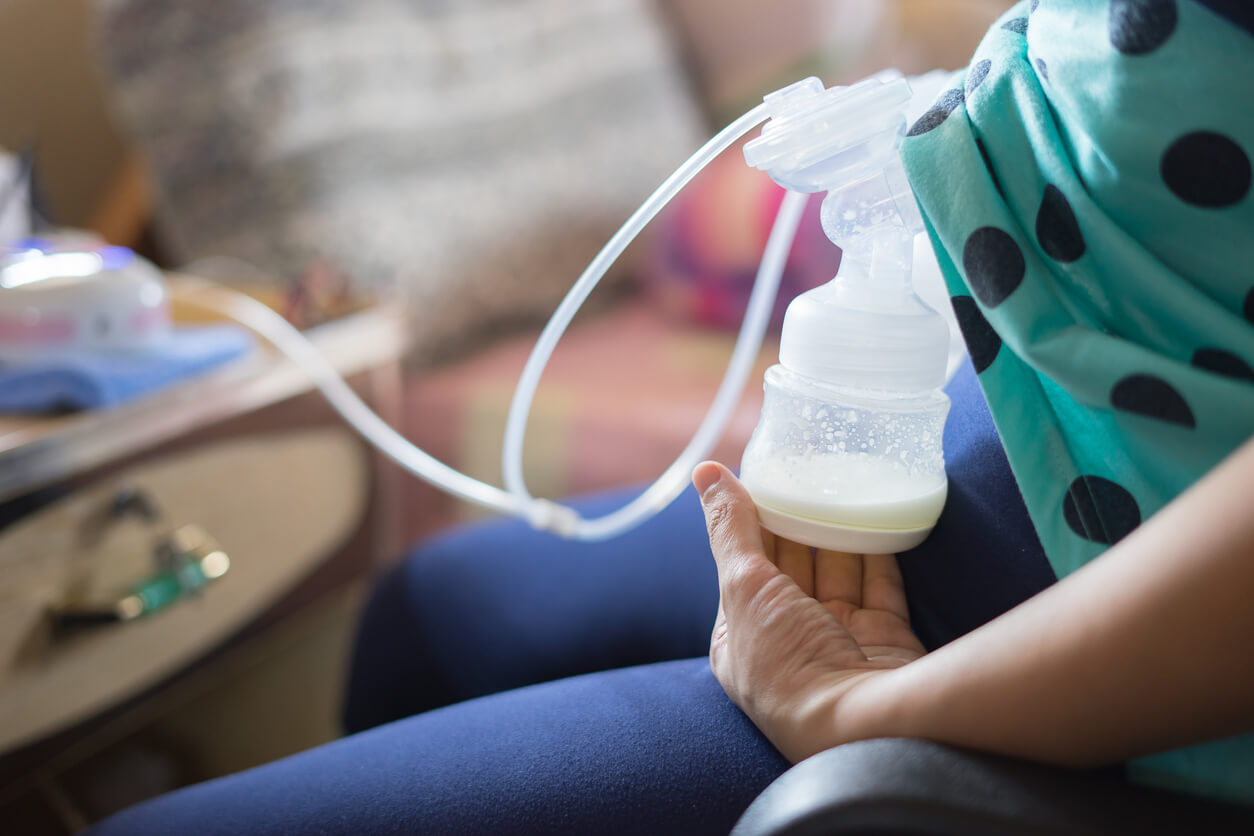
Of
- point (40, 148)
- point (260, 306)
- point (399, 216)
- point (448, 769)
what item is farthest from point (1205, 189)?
point (40, 148)

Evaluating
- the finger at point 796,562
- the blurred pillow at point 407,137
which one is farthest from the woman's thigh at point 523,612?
the blurred pillow at point 407,137

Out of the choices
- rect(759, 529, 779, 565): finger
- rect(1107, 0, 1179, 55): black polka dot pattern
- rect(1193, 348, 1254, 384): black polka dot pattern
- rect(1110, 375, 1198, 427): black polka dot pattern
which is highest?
rect(1107, 0, 1179, 55): black polka dot pattern

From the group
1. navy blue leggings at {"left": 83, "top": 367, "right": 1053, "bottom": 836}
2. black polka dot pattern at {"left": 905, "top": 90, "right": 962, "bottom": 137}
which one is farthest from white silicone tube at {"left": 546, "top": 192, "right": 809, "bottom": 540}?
black polka dot pattern at {"left": 905, "top": 90, "right": 962, "bottom": 137}

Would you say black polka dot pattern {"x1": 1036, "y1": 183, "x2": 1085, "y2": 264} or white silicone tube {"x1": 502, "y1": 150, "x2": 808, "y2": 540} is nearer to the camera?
black polka dot pattern {"x1": 1036, "y1": 183, "x2": 1085, "y2": 264}

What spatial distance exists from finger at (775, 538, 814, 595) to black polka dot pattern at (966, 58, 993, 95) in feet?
0.83

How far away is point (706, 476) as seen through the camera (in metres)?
0.50

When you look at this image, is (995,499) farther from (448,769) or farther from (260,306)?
(260,306)

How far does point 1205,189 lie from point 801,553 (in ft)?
0.87

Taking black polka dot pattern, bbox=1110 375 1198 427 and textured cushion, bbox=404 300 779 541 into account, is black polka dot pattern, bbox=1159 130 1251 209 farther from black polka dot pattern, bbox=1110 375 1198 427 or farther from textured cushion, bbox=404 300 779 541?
textured cushion, bbox=404 300 779 541

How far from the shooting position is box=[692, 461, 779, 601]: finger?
45 centimetres

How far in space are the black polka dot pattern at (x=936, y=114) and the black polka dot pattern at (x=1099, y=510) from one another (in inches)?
6.8

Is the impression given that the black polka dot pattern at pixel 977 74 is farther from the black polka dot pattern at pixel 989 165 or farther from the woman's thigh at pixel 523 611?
the woman's thigh at pixel 523 611

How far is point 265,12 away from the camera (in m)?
1.14

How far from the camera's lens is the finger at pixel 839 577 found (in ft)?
1.68
